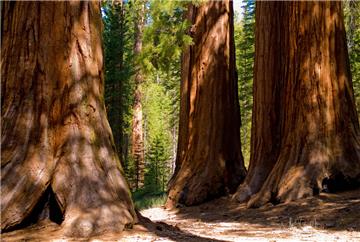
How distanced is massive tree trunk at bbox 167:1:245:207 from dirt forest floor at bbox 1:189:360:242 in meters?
1.18

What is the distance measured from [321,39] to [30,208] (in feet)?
20.4

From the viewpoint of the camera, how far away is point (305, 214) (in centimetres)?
746

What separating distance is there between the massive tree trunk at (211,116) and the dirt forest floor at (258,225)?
1.18 m

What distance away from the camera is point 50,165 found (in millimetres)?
5051

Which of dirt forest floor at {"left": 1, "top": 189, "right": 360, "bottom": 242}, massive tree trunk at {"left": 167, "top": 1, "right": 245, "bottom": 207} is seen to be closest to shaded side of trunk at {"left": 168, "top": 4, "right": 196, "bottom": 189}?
massive tree trunk at {"left": 167, "top": 1, "right": 245, "bottom": 207}

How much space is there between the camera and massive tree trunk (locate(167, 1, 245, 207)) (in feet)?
37.7

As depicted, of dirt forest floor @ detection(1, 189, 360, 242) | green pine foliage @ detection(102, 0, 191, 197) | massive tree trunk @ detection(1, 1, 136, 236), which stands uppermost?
green pine foliage @ detection(102, 0, 191, 197)

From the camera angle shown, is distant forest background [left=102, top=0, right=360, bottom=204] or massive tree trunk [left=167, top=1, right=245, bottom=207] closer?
massive tree trunk [left=167, top=1, right=245, bottom=207]

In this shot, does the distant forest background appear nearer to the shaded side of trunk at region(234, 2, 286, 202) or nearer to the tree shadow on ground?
the shaded side of trunk at region(234, 2, 286, 202)

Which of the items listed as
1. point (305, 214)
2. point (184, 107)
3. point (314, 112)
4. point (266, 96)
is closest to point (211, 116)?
point (266, 96)

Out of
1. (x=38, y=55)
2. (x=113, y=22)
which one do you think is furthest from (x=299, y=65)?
(x=113, y=22)

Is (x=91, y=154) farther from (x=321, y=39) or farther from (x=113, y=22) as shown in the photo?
(x=113, y=22)

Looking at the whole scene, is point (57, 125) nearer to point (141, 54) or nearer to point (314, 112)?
point (314, 112)

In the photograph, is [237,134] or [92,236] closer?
[92,236]
